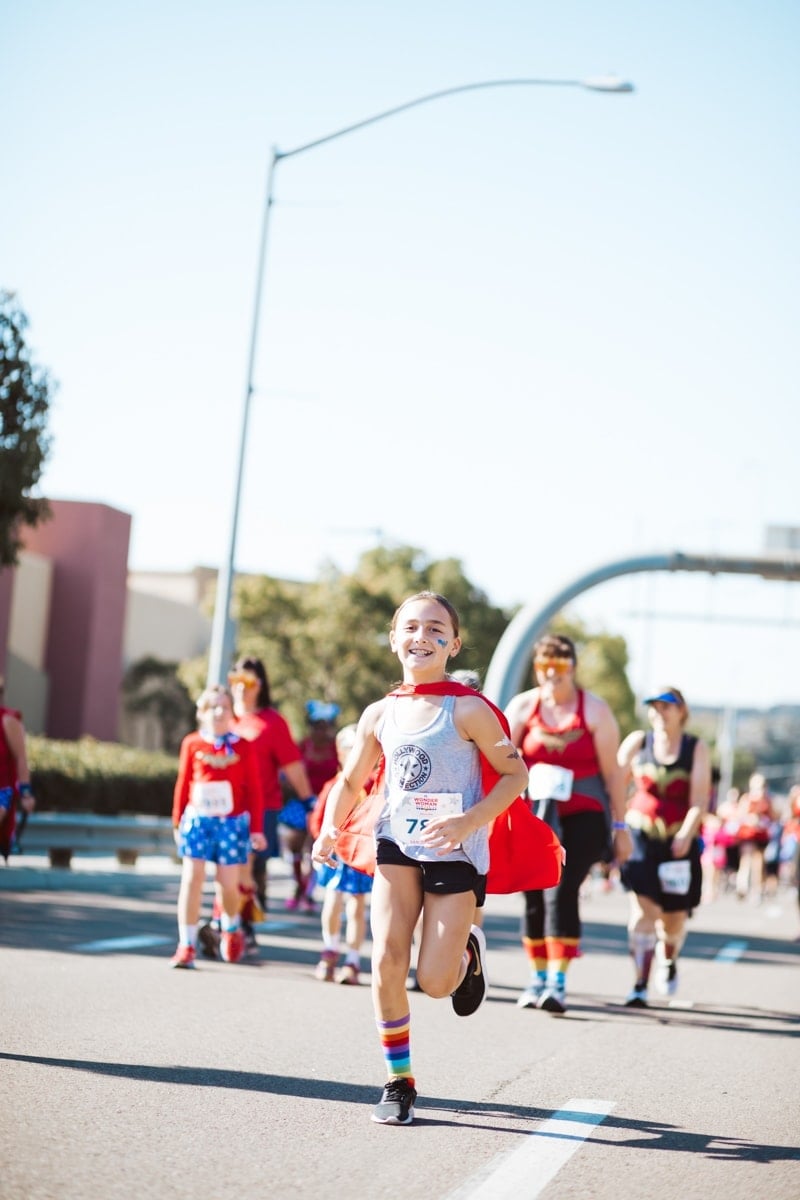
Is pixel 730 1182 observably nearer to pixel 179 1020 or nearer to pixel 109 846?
pixel 179 1020

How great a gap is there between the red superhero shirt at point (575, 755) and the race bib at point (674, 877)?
3.81 feet

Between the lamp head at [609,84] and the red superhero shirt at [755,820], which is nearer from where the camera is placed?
the lamp head at [609,84]

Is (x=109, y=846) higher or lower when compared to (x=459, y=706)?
lower

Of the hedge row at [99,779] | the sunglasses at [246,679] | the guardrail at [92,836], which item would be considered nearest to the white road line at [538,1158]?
the sunglasses at [246,679]

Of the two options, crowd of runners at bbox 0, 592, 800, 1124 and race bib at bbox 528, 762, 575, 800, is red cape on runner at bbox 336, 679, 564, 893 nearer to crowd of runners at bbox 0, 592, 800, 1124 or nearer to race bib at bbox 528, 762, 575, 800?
crowd of runners at bbox 0, 592, 800, 1124

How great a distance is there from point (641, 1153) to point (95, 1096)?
1.94 m

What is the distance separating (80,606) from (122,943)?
29521 mm

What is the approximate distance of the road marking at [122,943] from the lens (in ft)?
37.4

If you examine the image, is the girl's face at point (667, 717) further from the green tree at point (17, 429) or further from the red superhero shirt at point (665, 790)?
the green tree at point (17, 429)

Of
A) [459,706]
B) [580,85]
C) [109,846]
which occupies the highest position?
[580,85]

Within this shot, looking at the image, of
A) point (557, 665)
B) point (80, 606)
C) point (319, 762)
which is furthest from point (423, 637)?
point (80, 606)

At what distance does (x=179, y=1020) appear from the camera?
8.22m

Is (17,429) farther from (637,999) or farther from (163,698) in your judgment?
(163,698)

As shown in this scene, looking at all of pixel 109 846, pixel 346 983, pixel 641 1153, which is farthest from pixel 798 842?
pixel 641 1153
